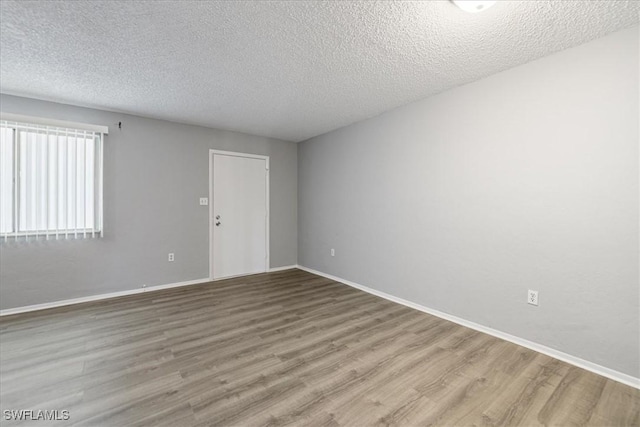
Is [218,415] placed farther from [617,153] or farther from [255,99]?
[617,153]

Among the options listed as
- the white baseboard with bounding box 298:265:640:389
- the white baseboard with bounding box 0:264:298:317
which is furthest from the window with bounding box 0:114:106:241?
the white baseboard with bounding box 298:265:640:389

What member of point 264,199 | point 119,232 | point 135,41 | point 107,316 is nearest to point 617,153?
point 135,41

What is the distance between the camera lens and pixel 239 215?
4590 millimetres

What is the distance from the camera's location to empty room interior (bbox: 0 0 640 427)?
1702 mm

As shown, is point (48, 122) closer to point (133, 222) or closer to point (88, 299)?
point (133, 222)

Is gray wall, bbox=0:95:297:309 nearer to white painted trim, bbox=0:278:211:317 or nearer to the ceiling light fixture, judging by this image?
white painted trim, bbox=0:278:211:317

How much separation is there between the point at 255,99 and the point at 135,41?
128 centimetres

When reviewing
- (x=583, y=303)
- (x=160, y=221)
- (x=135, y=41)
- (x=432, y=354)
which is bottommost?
(x=432, y=354)

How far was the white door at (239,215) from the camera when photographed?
4355mm

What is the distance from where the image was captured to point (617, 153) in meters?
1.91

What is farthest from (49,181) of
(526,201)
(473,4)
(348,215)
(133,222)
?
(526,201)

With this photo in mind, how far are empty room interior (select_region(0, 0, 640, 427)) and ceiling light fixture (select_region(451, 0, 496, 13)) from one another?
0.09 ft

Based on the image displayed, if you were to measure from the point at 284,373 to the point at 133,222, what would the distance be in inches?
123

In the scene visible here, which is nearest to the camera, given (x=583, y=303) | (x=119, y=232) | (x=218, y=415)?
(x=218, y=415)
